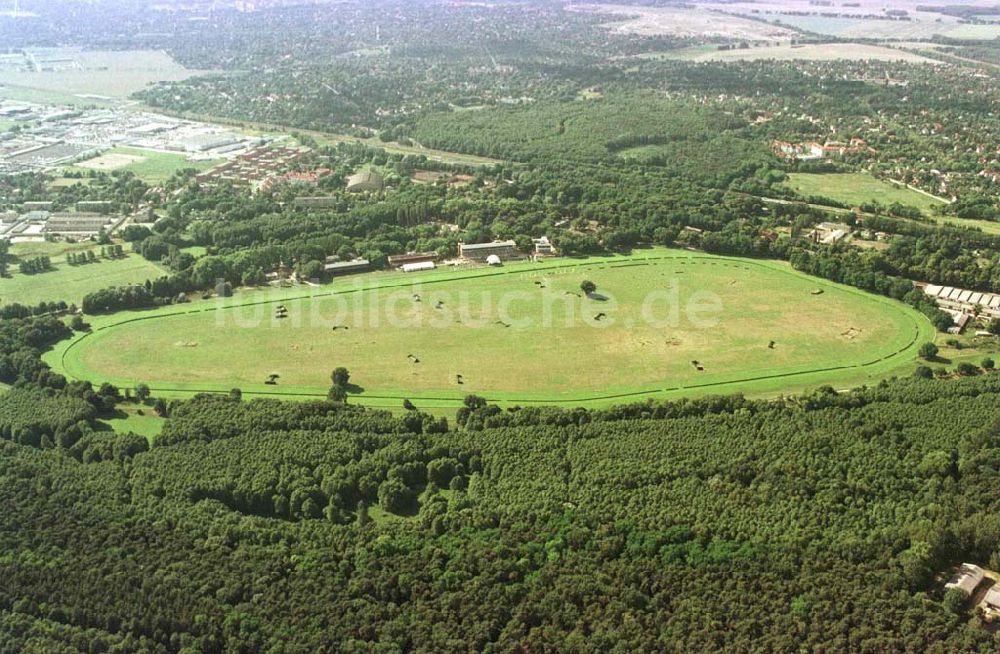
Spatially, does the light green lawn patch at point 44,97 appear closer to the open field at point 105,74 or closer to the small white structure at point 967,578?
the open field at point 105,74

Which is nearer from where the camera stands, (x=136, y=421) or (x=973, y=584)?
(x=973, y=584)

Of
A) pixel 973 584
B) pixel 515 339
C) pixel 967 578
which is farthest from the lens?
pixel 515 339

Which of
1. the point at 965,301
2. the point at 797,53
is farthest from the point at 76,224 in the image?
the point at 797,53

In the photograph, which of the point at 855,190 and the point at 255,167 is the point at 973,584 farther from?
the point at 255,167

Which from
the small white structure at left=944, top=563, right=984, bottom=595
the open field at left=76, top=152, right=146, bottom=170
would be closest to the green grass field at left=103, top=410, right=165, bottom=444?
the small white structure at left=944, top=563, right=984, bottom=595

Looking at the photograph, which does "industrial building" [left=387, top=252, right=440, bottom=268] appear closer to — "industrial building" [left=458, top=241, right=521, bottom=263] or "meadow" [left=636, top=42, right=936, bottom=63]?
"industrial building" [left=458, top=241, right=521, bottom=263]

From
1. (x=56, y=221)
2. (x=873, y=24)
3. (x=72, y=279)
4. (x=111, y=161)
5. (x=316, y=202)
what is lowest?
(x=72, y=279)
